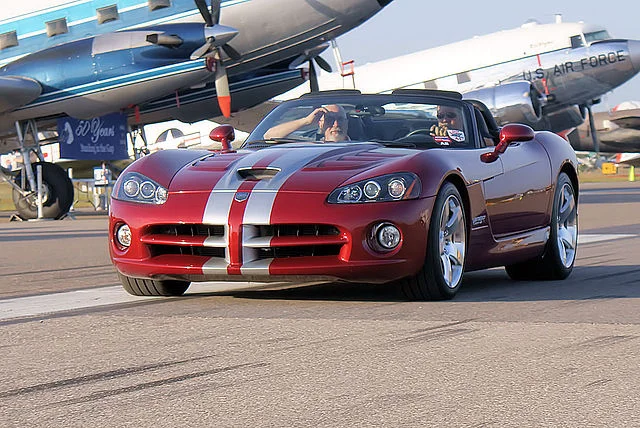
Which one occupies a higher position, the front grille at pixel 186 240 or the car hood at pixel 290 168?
the car hood at pixel 290 168

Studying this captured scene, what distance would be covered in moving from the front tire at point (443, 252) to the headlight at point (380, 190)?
230 millimetres

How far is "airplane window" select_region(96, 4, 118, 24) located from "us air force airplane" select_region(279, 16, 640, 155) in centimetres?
1166

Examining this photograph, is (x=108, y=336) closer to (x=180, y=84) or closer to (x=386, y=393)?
(x=386, y=393)

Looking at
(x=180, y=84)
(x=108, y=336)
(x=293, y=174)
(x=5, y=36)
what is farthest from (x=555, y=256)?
(x=5, y=36)

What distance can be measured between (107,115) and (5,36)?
8.96ft

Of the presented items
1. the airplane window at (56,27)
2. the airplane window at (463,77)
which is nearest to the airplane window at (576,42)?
the airplane window at (463,77)

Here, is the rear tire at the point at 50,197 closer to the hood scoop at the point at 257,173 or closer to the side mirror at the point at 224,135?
the side mirror at the point at 224,135

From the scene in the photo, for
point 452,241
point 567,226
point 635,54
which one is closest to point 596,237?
point 567,226

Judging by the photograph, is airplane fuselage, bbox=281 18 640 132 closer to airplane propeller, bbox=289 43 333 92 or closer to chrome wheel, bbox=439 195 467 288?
airplane propeller, bbox=289 43 333 92

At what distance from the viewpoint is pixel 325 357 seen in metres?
4.96

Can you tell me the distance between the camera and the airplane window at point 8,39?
25469mm

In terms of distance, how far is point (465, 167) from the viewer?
297 inches

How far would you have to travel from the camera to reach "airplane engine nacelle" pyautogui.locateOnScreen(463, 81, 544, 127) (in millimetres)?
31750

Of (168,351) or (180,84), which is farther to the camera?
(180,84)
